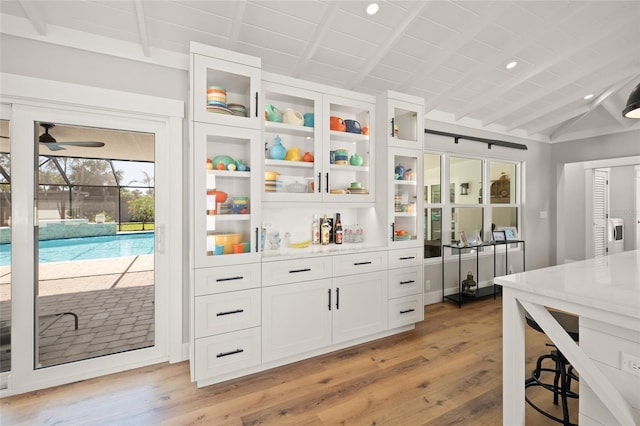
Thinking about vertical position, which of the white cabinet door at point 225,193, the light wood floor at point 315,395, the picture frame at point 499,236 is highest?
the white cabinet door at point 225,193

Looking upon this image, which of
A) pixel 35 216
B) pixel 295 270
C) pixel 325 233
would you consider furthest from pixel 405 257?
pixel 35 216

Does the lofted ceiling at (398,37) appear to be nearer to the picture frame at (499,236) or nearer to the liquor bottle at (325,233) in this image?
the liquor bottle at (325,233)

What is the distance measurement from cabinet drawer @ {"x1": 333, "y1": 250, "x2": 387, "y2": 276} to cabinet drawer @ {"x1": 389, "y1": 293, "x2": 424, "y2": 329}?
421 mm

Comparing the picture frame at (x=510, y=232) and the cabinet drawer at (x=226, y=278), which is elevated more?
the picture frame at (x=510, y=232)

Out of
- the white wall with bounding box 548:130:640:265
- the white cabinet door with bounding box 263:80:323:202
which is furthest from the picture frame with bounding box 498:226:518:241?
the white cabinet door with bounding box 263:80:323:202

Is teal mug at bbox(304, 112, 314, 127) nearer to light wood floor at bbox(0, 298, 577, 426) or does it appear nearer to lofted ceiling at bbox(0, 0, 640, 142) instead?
lofted ceiling at bbox(0, 0, 640, 142)

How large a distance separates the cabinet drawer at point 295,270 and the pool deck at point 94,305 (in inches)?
42.3

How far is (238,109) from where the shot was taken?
2.44m

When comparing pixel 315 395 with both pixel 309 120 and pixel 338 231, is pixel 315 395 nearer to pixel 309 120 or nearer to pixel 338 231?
pixel 338 231

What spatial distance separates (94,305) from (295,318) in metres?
1.70

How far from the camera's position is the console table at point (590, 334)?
→ 1.19 metres

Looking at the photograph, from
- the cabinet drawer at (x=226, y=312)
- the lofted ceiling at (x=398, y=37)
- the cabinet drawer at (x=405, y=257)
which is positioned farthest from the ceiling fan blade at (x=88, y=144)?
the cabinet drawer at (x=405, y=257)

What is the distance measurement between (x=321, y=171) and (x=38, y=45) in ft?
7.51

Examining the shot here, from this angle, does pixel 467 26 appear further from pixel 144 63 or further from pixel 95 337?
pixel 95 337
